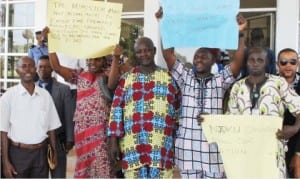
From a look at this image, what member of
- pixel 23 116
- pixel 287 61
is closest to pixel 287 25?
pixel 287 61

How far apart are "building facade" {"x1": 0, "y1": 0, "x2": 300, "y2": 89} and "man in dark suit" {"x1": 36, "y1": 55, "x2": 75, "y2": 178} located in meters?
2.31

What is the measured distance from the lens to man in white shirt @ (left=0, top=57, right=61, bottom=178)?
341cm

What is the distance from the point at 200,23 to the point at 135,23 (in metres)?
3.92

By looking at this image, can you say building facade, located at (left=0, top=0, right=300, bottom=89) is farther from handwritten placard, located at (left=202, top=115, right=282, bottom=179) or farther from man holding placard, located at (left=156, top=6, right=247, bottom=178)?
handwritten placard, located at (left=202, top=115, right=282, bottom=179)

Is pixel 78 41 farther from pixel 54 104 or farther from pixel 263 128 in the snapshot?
pixel 263 128

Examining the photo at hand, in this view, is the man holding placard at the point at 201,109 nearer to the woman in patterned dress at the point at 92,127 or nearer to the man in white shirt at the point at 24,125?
the woman in patterned dress at the point at 92,127

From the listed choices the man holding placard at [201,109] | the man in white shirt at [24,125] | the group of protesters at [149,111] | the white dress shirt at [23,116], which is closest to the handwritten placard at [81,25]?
the group of protesters at [149,111]

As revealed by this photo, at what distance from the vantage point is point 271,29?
6.59 m

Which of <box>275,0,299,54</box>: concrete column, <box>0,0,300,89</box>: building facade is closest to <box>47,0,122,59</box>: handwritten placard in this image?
<box>0,0,300,89</box>: building facade

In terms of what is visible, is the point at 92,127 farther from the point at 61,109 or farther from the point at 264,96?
the point at 264,96

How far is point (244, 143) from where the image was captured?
9.88 ft

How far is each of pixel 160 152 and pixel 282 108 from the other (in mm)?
913

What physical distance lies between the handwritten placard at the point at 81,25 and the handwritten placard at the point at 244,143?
43.8 inches

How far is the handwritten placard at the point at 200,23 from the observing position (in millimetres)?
3174
